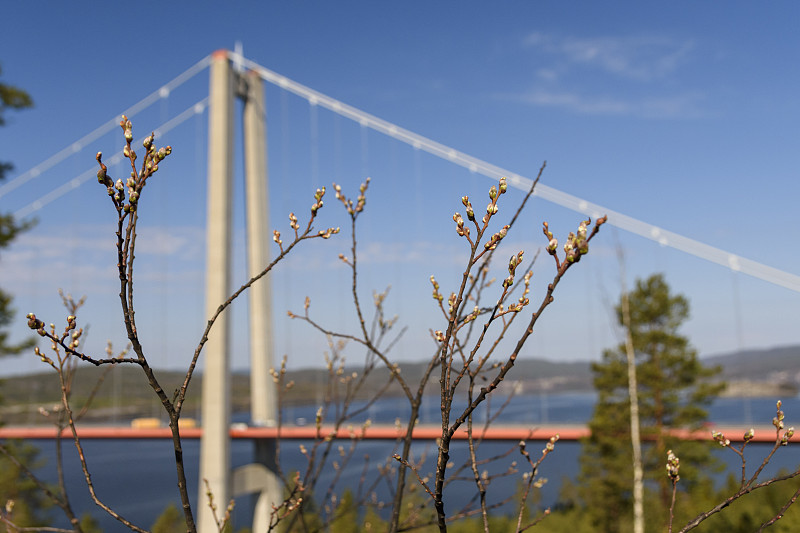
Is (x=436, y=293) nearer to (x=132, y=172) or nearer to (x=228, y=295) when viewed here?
(x=132, y=172)

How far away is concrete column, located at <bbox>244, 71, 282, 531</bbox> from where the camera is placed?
13.9 meters

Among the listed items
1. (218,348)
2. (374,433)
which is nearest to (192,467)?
(374,433)

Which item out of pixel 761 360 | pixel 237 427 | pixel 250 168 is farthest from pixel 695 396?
pixel 761 360

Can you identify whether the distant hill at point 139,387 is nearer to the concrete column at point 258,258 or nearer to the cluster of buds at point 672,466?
the concrete column at point 258,258

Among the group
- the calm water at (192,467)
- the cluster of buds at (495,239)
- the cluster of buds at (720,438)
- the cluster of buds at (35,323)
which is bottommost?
the calm water at (192,467)

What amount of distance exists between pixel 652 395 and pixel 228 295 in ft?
27.4

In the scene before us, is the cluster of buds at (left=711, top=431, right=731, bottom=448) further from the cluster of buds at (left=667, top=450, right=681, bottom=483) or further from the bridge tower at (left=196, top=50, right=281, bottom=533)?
the bridge tower at (left=196, top=50, right=281, bottom=533)

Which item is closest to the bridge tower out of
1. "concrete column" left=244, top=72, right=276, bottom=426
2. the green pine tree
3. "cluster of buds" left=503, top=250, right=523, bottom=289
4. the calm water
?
"concrete column" left=244, top=72, right=276, bottom=426

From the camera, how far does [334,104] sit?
68.2 ft

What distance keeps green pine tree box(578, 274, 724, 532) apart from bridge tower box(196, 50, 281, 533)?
683cm

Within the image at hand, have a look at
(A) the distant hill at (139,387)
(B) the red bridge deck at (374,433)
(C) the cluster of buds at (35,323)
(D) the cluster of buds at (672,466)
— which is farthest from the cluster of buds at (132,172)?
(B) the red bridge deck at (374,433)

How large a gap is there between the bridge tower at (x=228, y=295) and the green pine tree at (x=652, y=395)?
6826 mm

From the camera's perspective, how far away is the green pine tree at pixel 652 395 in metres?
12.4

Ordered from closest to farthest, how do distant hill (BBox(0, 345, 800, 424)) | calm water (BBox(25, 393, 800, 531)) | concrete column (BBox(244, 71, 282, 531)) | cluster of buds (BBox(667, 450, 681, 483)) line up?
cluster of buds (BBox(667, 450, 681, 483)) → concrete column (BBox(244, 71, 282, 531)) → distant hill (BBox(0, 345, 800, 424)) → calm water (BBox(25, 393, 800, 531))
